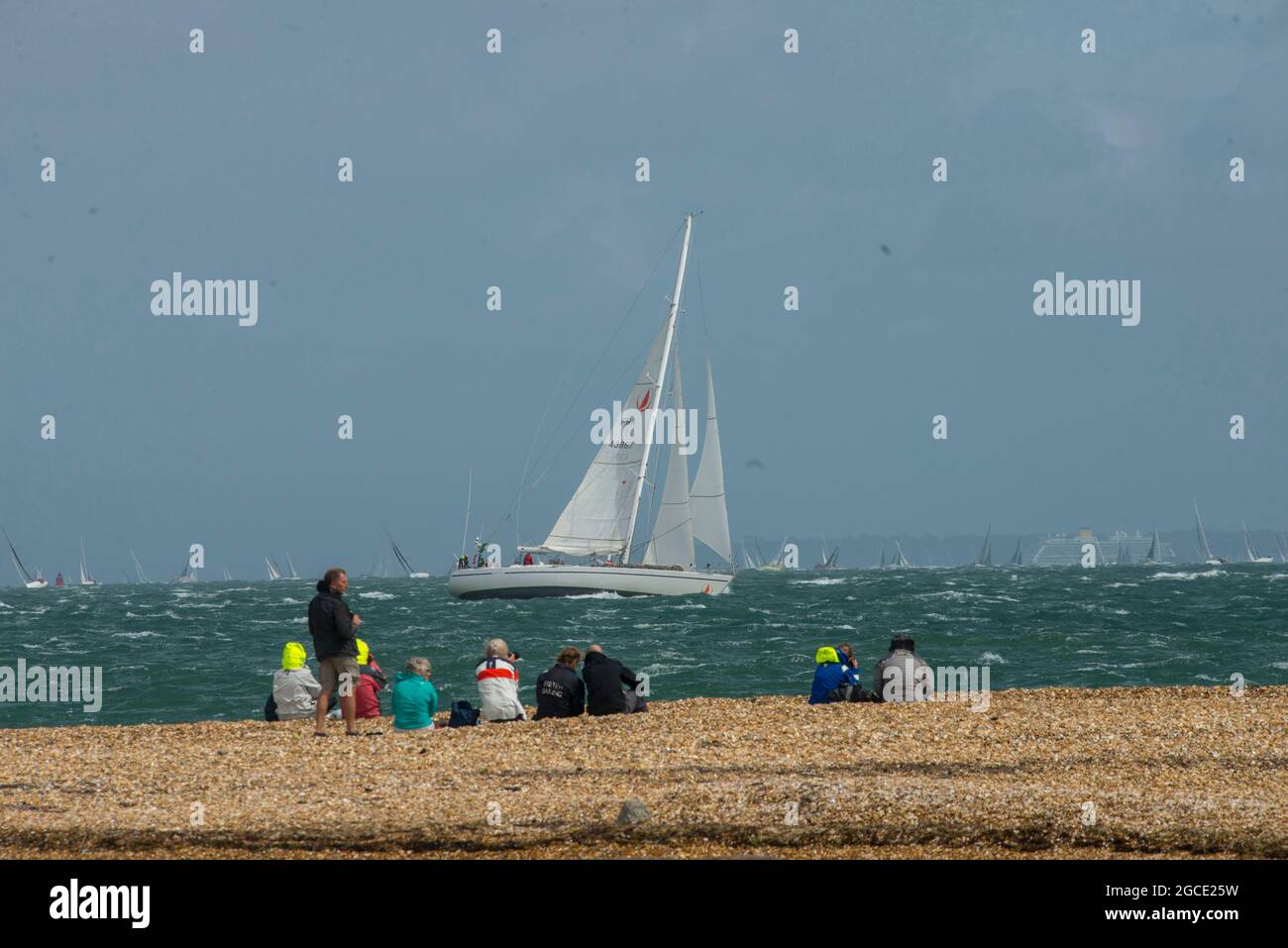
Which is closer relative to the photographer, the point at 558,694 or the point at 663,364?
the point at 558,694

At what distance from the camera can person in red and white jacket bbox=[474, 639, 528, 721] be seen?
17766mm

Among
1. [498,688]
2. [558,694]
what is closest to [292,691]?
[498,688]

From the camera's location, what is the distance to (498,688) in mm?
17875

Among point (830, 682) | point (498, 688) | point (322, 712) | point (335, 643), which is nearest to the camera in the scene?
point (335, 643)

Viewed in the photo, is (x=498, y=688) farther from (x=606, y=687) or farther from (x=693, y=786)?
(x=693, y=786)

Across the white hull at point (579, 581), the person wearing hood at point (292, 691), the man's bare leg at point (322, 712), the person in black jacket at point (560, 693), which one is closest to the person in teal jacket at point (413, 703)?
the man's bare leg at point (322, 712)

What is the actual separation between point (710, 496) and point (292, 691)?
59.2 meters

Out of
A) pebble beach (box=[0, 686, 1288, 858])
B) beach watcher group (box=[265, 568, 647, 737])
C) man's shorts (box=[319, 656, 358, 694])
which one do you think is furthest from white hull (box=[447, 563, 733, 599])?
man's shorts (box=[319, 656, 358, 694])

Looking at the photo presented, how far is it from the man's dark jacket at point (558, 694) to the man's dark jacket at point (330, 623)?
8.69ft

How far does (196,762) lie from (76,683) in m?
19.6

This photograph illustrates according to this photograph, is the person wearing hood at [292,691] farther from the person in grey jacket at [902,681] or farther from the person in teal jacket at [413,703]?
the person in grey jacket at [902,681]

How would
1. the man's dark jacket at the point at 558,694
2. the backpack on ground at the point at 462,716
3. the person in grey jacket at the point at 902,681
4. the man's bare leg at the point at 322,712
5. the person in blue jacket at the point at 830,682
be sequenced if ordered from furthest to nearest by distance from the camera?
the person in blue jacket at the point at 830,682 → the person in grey jacket at the point at 902,681 → the backpack on ground at the point at 462,716 → the man's dark jacket at the point at 558,694 → the man's bare leg at the point at 322,712

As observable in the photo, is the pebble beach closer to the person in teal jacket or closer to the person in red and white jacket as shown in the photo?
the person in teal jacket

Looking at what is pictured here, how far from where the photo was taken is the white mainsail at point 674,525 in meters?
75.7
